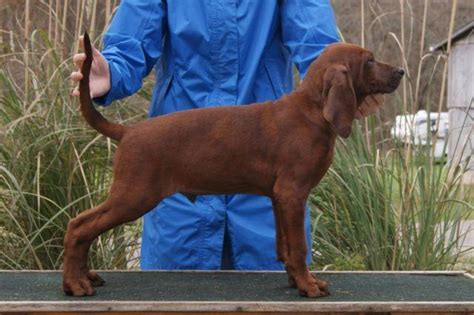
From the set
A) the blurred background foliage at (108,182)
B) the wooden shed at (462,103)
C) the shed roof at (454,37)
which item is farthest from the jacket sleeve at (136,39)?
the shed roof at (454,37)

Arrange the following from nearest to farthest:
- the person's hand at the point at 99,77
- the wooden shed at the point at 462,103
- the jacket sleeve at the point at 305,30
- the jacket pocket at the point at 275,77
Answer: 1. the person's hand at the point at 99,77
2. the jacket sleeve at the point at 305,30
3. the jacket pocket at the point at 275,77
4. the wooden shed at the point at 462,103

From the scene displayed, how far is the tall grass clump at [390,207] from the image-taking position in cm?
494

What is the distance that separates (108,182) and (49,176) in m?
0.30

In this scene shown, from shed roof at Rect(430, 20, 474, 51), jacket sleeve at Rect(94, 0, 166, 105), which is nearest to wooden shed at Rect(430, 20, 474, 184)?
shed roof at Rect(430, 20, 474, 51)

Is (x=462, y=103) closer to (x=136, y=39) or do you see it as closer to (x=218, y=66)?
(x=218, y=66)

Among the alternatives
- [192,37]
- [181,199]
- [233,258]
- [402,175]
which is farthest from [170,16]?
[402,175]

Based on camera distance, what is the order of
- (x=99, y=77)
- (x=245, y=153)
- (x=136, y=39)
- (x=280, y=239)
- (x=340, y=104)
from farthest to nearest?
(x=136, y=39)
(x=99, y=77)
(x=280, y=239)
(x=245, y=153)
(x=340, y=104)

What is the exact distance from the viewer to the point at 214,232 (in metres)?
3.50

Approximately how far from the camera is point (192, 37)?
11.5 feet

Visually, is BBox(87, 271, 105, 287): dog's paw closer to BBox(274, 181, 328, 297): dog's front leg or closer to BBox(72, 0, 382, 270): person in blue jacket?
BBox(72, 0, 382, 270): person in blue jacket

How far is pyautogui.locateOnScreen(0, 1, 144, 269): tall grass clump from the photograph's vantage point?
471 centimetres

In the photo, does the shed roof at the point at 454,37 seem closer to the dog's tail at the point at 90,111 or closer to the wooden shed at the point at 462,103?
the wooden shed at the point at 462,103

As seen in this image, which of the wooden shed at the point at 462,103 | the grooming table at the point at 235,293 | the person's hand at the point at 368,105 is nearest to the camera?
the grooming table at the point at 235,293

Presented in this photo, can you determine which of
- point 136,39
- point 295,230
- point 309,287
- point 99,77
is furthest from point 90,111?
point 309,287
